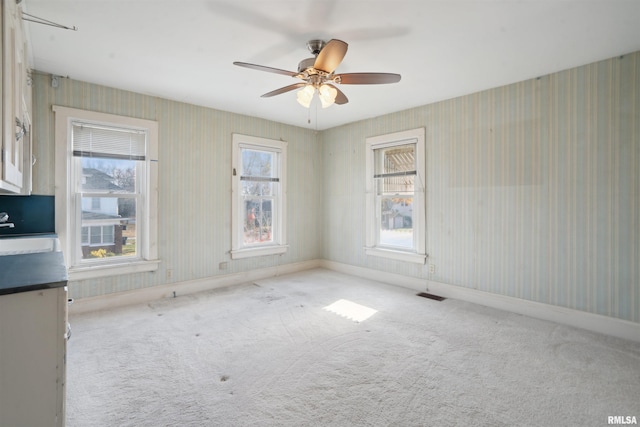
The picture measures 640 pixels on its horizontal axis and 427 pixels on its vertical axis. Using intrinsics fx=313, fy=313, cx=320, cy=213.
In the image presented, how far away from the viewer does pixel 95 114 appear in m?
3.46

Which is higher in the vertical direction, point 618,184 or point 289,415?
point 618,184

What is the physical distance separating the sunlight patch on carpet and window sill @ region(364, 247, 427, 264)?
1145 millimetres

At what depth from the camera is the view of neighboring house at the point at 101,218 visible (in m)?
3.52

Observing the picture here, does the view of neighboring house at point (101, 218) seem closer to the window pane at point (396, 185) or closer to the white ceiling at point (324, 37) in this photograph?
the white ceiling at point (324, 37)

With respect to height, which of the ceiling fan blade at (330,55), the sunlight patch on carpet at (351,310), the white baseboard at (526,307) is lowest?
the sunlight patch on carpet at (351,310)

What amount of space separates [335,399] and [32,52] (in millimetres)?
3786

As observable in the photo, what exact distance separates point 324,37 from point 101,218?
10.3ft

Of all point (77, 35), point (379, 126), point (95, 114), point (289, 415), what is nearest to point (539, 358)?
point (289, 415)

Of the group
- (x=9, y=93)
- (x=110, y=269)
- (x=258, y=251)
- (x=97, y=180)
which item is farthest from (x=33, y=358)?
(x=258, y=251)

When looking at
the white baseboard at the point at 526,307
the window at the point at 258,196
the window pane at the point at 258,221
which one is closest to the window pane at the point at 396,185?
the white baseboard at the point at 526,307

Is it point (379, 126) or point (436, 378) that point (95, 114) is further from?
point (436, 378)

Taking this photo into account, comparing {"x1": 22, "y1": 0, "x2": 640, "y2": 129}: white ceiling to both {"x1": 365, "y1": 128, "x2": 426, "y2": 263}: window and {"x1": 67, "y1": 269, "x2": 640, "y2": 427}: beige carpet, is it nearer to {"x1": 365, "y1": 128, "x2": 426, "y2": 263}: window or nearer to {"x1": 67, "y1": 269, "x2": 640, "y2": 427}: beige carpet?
{"x1": 365, "y1": 128, "x2": 426, "y2": 263}: window

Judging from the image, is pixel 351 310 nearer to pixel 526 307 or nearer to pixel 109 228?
pixel 526 307

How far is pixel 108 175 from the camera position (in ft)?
12.0
